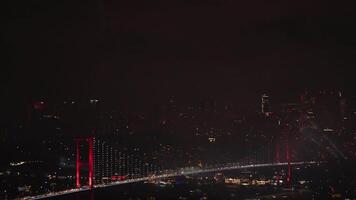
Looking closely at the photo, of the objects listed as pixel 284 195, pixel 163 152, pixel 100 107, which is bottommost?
pixel 284 195

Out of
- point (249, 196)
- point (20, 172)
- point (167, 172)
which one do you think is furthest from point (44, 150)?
point (249, 196)

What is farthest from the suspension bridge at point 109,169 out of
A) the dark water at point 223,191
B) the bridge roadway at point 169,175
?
the dark water at point 223,191

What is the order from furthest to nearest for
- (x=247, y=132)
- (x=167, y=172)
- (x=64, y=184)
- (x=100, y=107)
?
(x=247, y=132) < (x=100, y=107) < (x=167, y=172) < (x=64, y=184)

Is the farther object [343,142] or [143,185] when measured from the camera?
[343,142]

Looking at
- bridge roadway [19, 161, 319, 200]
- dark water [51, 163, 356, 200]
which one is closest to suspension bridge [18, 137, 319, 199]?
bridge roadway [19, 161, 319, 200]

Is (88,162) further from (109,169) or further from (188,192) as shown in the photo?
(188,192)

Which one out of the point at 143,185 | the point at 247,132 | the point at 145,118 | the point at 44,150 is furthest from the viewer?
the point at 247,132

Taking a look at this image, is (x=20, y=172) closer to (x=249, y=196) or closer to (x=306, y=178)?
(x=249, y=196)

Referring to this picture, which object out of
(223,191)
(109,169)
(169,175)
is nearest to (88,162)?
(109,169)

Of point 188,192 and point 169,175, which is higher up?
point 169,175

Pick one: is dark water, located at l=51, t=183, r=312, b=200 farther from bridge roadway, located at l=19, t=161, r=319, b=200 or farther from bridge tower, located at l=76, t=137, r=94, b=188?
bridge tower, located at l=76, t=137, r=94, b=188

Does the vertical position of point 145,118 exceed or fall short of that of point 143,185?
it exceeds it
